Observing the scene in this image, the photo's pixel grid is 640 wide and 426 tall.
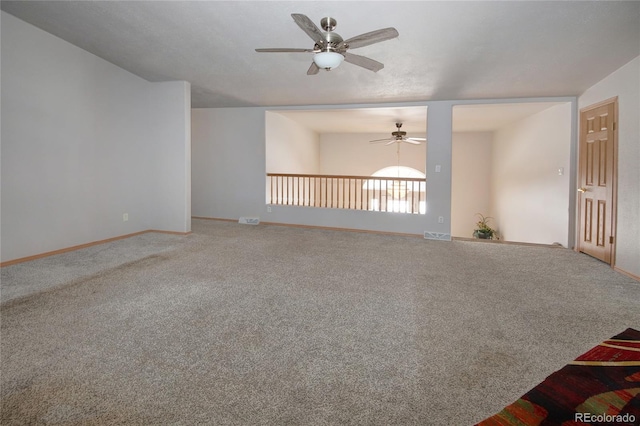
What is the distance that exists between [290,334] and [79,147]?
431 centimetres

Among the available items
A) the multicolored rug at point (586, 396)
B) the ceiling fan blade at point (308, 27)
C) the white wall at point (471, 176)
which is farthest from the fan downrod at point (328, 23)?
the white wall at point (471, 176)

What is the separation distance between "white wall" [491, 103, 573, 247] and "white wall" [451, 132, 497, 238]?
0.51 meters

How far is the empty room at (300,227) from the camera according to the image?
179 centimetres

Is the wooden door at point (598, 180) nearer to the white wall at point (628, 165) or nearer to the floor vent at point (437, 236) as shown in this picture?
the white wall at point (628, 165)

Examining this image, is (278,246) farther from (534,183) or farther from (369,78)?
(534,183)

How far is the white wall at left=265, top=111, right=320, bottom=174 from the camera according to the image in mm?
7197

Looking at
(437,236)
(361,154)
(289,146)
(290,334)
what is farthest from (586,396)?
(361,154)

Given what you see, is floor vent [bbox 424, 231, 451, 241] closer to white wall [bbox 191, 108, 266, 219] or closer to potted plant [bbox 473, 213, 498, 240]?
potted plant [bbox 473, 213, 498, 240]

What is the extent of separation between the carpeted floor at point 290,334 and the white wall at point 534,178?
1.63 meters

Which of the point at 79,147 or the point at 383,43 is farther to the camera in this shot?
the point at 79,147

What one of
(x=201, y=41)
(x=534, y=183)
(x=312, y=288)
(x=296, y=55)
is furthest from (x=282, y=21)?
(x=534, y=183)

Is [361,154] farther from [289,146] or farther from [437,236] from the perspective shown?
[437,236]

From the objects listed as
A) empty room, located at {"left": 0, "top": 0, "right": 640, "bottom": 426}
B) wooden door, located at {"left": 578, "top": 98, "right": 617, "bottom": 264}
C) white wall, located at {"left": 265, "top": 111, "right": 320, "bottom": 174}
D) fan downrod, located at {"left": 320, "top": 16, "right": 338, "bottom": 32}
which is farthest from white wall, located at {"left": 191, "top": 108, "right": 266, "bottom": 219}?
wooden door, located at {"left": 578, "top": 98, "right": 617, "bottom": 264}

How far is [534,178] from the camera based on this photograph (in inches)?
251
